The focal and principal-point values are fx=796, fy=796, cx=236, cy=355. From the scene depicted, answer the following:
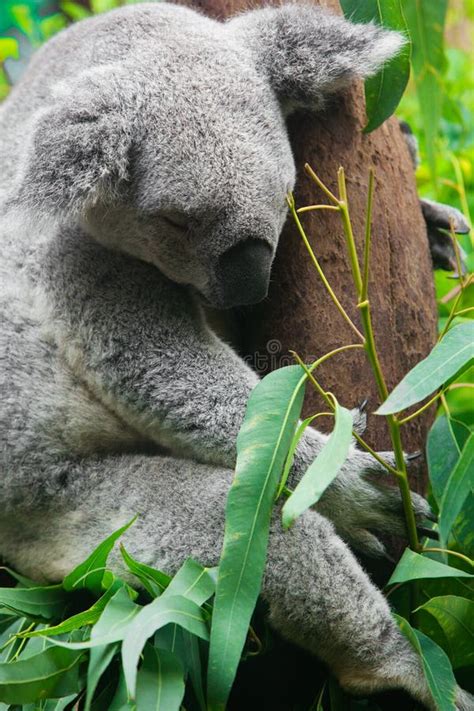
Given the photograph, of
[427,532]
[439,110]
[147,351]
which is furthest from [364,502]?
[439,110]

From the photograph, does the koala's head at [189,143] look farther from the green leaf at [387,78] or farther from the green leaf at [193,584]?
the green leaf at [193,584]

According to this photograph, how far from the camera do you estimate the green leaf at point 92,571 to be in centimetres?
192

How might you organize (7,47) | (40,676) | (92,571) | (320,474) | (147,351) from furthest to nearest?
(7,47) < (147,351) < (92,571) < (40,676) < (320,474)

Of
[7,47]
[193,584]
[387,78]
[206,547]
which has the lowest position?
[206,547]

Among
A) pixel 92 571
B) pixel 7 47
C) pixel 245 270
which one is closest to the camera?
pixel 92 571

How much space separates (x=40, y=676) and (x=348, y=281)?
53.7 inches

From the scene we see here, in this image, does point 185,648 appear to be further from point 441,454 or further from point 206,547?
point 441,454

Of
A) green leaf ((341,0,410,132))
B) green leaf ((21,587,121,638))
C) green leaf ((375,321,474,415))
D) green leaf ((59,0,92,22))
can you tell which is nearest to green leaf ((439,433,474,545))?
green leaf ((375,321,474,415))

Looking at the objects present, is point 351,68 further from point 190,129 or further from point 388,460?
point 388,460

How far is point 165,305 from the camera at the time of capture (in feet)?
7.45

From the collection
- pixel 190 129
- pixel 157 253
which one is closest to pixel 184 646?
pixel 157 253

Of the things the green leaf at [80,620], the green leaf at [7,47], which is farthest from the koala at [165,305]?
the green leaf at [7,47]

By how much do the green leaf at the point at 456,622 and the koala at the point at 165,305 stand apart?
0.10 m

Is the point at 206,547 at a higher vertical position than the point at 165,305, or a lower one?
lower
